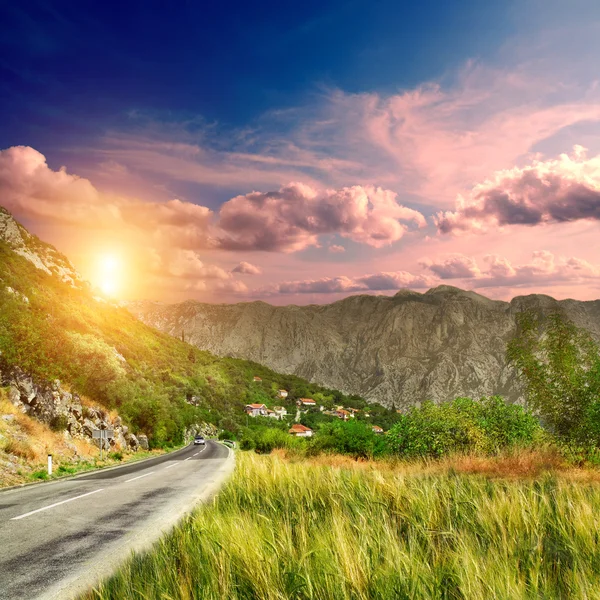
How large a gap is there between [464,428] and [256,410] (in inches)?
5627

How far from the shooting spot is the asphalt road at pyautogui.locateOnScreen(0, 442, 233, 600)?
594cm

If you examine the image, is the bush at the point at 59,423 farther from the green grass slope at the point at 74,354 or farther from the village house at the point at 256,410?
the village house at the point at 256,410

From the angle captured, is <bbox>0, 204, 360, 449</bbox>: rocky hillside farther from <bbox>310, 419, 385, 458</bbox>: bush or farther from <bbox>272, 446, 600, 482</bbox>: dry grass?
<bbox>272, 446, 600, 482</bbox>: dry grass

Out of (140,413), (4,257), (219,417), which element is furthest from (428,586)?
(219,417)

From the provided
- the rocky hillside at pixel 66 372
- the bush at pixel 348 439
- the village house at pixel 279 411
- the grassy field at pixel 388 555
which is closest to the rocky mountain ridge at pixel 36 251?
the rocky hillside at pixel 66 372

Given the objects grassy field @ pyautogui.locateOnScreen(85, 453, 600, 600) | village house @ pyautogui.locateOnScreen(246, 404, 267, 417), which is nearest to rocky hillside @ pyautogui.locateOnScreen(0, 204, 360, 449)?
grassy field @ pyautogui.locateOnScreen(85, 453, 600, 600)

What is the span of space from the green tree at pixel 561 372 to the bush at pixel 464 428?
306 cm

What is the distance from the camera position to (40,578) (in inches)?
239

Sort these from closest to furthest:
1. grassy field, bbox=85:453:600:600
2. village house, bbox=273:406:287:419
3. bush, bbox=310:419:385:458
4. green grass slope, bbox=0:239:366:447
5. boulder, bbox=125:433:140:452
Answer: grassy field, bbox=85:453:600:600, bush, bbox=310:419:385:458, green grass slope, bbox=0:239:366:447, boulder, bbox=125:433:140:452, village house, bbox=273:406:287:419

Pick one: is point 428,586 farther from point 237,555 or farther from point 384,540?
point 237,555

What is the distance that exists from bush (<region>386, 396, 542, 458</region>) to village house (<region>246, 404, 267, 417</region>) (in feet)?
441

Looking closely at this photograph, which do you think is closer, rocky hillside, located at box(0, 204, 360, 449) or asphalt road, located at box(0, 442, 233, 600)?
asphalt road, located at box(0, 442, 233, 600)

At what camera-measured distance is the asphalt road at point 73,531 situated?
19.5ft

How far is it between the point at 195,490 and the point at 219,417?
375 feet
